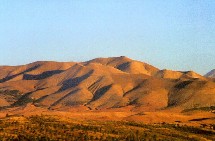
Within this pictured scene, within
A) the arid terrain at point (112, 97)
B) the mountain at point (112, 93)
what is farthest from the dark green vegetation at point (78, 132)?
the mountain at point (112, 93)

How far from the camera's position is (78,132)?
202 ft

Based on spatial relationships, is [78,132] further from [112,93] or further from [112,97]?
[112,93]

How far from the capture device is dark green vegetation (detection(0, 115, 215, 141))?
5756 centimetres

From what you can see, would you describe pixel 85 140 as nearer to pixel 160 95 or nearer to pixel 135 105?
pixel 135 105

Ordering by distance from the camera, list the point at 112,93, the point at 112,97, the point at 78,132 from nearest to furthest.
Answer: the point at 78,132 < the point at 112,97 < the point at 112,93

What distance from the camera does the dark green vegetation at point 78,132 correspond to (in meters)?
57.6

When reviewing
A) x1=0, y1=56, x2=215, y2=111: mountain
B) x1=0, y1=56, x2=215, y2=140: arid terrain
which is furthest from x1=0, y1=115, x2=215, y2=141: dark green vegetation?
x1=0, y1=56, x2=215, y2=111: mountain

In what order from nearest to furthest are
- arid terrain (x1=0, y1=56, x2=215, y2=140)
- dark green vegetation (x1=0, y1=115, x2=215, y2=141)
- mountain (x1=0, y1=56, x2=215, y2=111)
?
dark green vegetation (x1=0, y1=115, x2=215, y2=141), arid terrain (x1=0, y1=56, x2=215, y2=140), mountain (x1=0, y1=56, x2=215, y2=111)

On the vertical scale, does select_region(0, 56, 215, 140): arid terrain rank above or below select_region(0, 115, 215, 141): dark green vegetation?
above

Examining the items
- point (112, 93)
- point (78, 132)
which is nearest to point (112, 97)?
point (112, 93)

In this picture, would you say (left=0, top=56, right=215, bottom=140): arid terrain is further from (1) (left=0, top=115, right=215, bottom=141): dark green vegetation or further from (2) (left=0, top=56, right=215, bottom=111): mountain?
(1) (left=0, top=115, right=215, bottom=141): dark green vegetation

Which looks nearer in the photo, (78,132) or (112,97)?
(78,132)

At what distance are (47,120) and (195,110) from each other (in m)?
60.6

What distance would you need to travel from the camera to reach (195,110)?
409 ft
